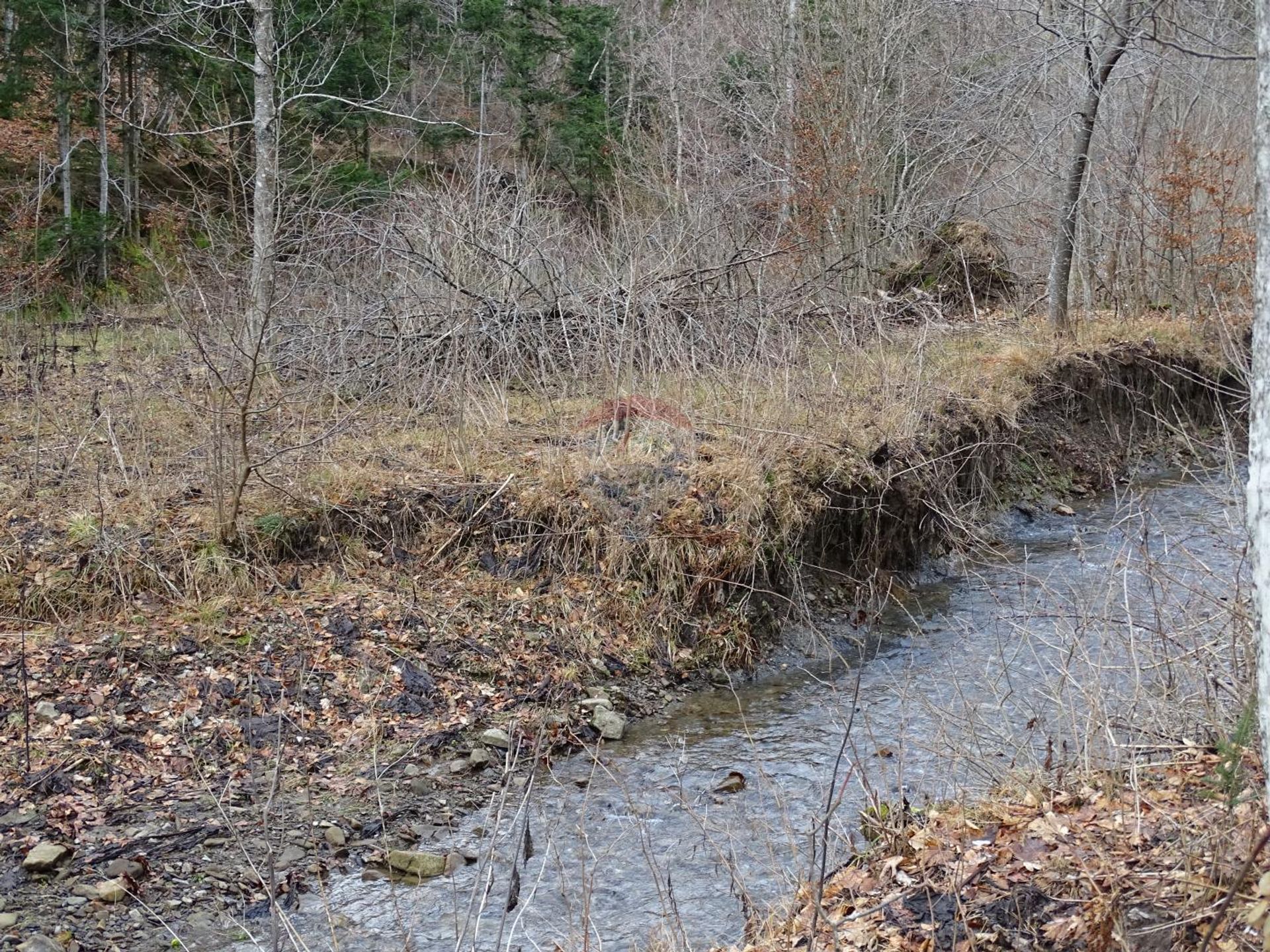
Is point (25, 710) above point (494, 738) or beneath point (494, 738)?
above

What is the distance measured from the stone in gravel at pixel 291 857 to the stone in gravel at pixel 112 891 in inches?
23.3

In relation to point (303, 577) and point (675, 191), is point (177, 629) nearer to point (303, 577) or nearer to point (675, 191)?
point (303, 577)

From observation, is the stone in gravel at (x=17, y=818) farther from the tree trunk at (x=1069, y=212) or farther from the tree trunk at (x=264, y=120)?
the tree trunk at (x=1069, y=212)

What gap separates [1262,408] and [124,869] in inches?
172

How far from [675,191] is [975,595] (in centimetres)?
755

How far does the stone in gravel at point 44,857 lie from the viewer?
438 cm

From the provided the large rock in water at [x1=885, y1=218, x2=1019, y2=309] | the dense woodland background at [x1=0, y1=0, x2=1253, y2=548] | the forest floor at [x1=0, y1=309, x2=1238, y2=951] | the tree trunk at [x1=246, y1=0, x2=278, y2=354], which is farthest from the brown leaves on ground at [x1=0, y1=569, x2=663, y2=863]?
the large rock in water at [x1=885, y1=218, x2=1019, y2=309]

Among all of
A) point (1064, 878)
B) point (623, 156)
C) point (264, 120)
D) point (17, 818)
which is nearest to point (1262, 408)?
point (1064, 878)

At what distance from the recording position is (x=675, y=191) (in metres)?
13.8

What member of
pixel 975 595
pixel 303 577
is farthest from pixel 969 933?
pixel 975 595

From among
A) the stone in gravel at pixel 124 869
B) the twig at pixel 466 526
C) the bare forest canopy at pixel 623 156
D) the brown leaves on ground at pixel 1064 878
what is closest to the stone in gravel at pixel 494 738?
the twig at pixel 466 526

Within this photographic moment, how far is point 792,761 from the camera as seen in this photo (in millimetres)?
5617

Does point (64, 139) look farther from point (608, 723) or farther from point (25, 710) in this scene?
point (608, 723)

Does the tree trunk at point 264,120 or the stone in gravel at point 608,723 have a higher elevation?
the tree trunk at point 264,120
